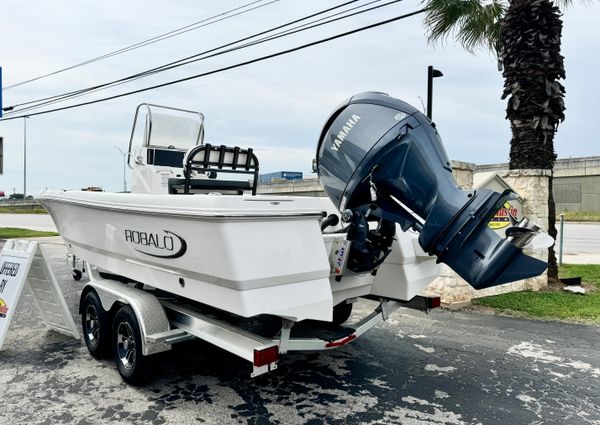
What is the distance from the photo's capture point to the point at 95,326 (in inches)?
194

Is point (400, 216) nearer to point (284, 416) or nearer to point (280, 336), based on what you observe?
point (280, 336)

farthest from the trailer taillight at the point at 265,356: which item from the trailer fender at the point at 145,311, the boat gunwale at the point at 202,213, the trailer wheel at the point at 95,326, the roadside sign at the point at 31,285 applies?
the roadside sign at the point at 31,285

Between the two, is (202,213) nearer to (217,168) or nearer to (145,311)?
(145,311)

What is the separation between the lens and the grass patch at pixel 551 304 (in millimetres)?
6770

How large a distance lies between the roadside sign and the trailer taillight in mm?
3076

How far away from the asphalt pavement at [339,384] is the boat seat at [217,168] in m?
1.71

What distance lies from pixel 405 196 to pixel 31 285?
445cm

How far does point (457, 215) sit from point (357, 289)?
131cm

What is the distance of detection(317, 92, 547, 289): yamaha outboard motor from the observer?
11.5ft

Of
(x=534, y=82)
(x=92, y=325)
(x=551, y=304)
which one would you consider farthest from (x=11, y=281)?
(x=534, y=82)

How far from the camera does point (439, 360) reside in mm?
4898

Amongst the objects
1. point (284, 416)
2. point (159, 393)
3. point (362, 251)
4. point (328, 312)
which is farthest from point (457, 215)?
point (159, 393)

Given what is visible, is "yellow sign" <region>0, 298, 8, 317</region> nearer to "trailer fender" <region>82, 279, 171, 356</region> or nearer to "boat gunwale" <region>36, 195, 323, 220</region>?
"trailer fender" <region>82, 279, 171, 356</region>

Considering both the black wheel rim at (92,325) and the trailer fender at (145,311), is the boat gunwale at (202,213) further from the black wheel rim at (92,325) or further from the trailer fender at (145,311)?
the black wheel rim at (92,325)
